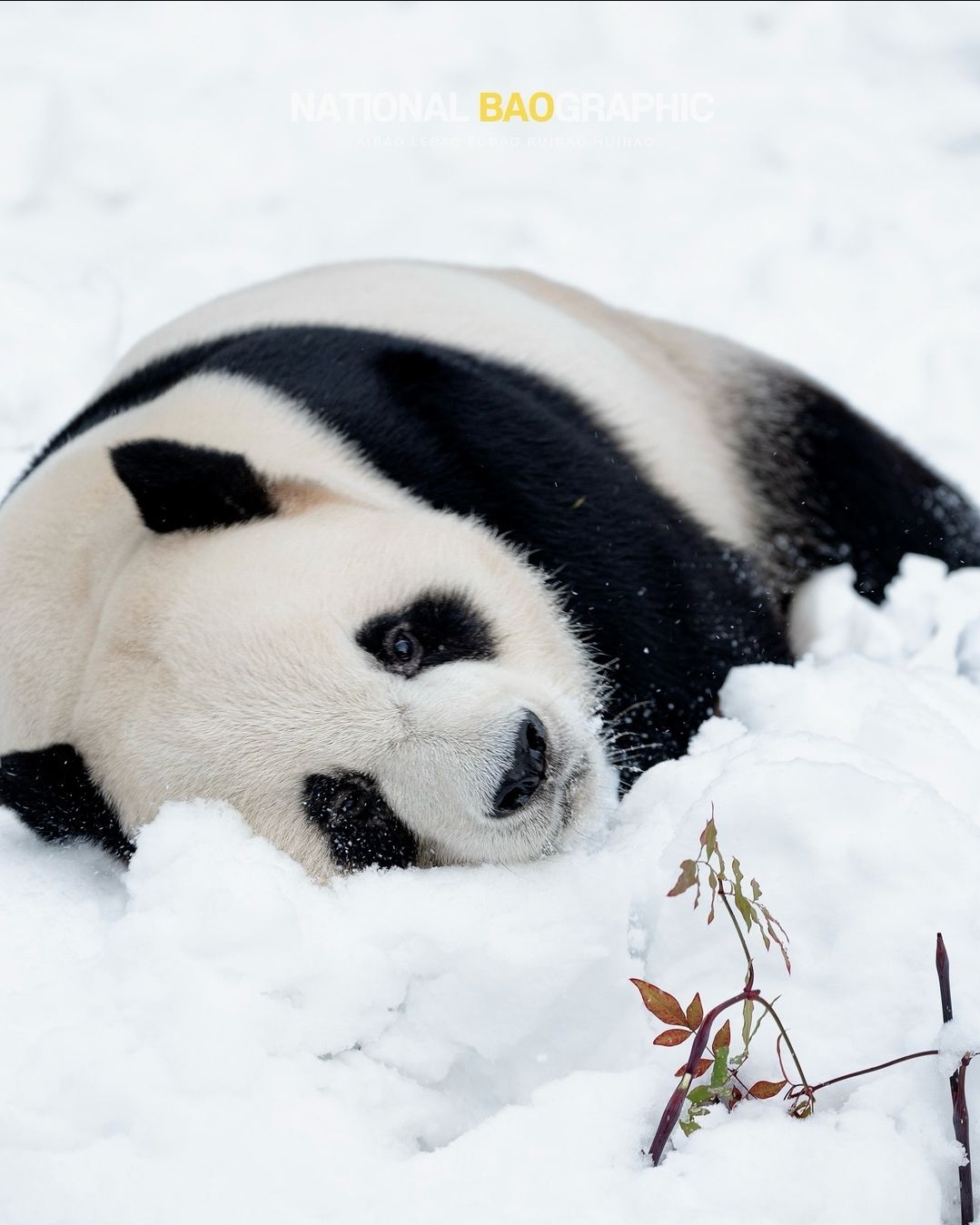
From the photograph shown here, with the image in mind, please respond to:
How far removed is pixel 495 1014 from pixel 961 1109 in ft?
1.76

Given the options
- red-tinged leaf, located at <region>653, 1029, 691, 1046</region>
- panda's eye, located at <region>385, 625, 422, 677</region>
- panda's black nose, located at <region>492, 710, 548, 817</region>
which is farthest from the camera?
panda's eye, located at <region>385, 625, 422, 677</region>

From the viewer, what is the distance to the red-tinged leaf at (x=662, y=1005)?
141cm

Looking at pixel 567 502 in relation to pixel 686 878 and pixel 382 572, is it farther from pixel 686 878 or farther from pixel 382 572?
pixel 686 878

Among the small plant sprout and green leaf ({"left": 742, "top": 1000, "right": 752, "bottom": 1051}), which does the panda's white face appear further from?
green leaf ({"left": 742, "top": 1000, "right": 752, "bottom": 1051})

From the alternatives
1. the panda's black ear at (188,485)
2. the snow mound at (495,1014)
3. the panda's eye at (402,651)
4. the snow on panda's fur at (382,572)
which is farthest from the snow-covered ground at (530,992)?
the panda's black ear at (188,485)

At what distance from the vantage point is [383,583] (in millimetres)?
1905

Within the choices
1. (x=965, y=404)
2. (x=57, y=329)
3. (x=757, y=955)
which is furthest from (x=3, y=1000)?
(x=965, y=404)

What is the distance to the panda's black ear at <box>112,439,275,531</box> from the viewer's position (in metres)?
1.89

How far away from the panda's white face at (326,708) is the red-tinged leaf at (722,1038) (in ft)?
1.53

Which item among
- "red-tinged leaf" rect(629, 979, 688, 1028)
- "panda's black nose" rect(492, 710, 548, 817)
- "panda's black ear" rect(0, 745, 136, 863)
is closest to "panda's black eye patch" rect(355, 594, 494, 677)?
"panda's black nose" rect(492, 710, 548, 817)

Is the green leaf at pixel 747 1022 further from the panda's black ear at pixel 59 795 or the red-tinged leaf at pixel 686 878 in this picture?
the panda's black ear at pixel 59 795

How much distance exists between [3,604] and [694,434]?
161cm

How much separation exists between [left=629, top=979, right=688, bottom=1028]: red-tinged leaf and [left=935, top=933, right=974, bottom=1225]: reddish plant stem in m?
0.27

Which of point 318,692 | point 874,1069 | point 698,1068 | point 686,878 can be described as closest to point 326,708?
point 318,692
